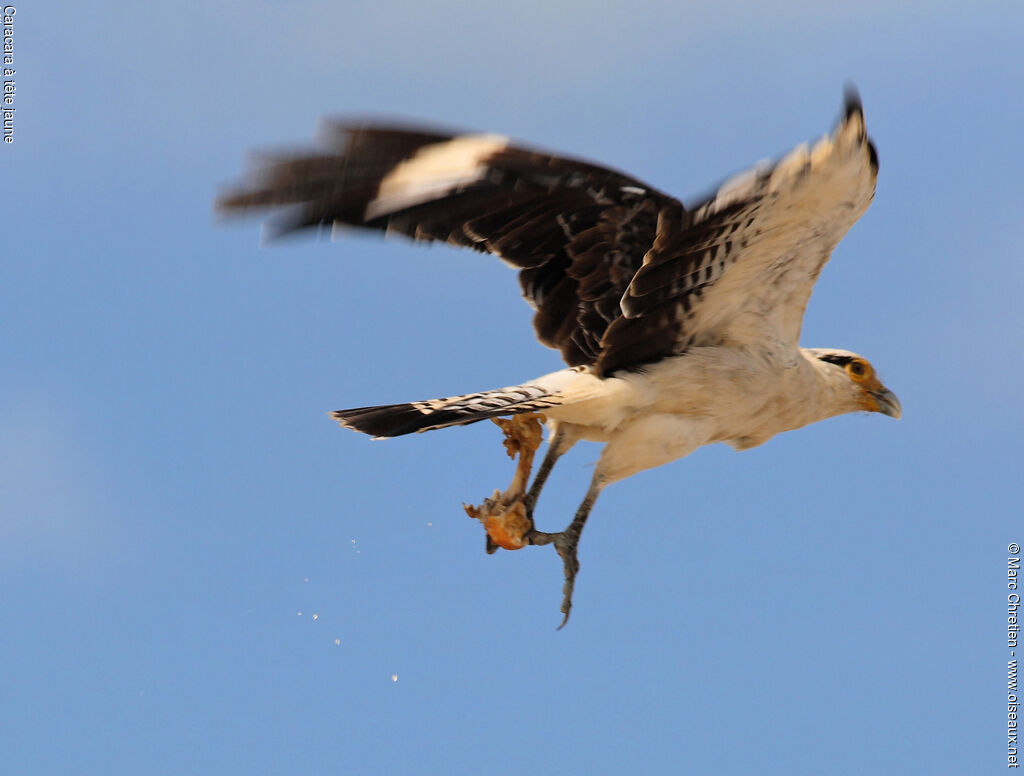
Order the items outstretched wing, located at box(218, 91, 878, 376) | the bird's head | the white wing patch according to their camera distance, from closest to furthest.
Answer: outstretched wing, located at box(218, 91, 878, 376), the white wing patch, the bird's head

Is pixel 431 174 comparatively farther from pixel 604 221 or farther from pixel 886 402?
pixel 886 402

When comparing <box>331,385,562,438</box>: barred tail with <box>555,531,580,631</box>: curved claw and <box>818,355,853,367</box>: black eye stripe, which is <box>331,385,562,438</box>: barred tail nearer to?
<box>555,531,580,631</box>: curved claw

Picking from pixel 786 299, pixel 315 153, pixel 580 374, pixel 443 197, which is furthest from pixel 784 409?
pixel 315 153

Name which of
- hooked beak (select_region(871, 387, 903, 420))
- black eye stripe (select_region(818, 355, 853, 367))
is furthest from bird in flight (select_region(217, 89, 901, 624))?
hooked beak (select_region(871, 387, 903, 420))

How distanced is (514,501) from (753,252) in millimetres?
2076

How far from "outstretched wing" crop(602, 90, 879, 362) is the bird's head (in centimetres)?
82

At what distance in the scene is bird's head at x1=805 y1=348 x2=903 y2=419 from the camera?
371 inches

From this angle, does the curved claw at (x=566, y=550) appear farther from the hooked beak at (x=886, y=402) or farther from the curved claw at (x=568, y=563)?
the hooked beak at (x=886, y=402)

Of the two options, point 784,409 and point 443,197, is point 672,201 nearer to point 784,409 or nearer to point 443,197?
point 443,197

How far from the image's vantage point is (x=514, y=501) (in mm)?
8297

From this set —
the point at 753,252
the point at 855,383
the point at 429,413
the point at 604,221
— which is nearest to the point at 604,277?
the point at 604,221

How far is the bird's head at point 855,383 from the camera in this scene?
30.9ft

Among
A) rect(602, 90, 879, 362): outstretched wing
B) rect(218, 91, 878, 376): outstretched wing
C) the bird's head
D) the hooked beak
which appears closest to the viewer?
rect(602, 90, 879, 362): outstretched wing

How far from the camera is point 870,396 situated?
31.6 feet
